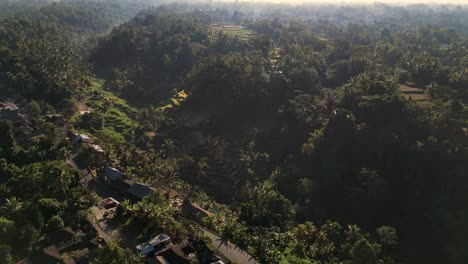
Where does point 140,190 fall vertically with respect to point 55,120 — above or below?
below

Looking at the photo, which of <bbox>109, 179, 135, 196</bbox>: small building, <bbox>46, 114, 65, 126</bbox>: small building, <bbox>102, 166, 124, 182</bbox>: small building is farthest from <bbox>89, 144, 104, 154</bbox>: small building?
<bbox>46, 114, 65, 126</bbox>: small building

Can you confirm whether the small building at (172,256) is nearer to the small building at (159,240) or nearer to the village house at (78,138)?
the small building at (159,240)

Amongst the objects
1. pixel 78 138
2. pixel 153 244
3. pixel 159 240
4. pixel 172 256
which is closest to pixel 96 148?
pixel 78 138

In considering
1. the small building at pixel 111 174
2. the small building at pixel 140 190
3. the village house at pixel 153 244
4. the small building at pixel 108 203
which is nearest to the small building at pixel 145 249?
the village house at pixel 153 244

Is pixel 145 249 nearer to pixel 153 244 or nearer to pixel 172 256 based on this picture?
pixel 153 244

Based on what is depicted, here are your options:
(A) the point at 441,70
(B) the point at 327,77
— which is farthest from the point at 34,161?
(A) the point at 441,70

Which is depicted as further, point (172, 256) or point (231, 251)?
point (231, 251)

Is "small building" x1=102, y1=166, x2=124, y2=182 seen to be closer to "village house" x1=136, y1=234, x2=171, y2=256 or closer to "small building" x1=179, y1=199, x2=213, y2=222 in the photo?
"small building" x1=179, y1=199, x2=213, y2=222

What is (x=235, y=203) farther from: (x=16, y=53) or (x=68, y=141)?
(x=16, y=53)
